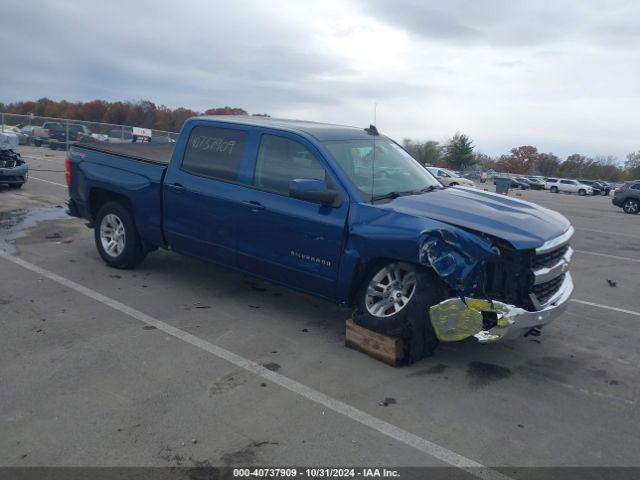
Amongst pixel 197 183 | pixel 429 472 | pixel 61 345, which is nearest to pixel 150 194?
pixel 197 183

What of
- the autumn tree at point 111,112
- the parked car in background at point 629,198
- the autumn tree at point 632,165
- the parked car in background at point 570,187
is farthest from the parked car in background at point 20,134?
the autumn tree at point 632,165

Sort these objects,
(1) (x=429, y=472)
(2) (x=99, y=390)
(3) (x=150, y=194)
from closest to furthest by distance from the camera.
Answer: (1) (x=429, y=472) → (2) (x=99, y=390) → (3) (x=150, y=194)

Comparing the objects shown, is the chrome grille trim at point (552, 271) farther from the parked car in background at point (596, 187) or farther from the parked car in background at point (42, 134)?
the parked car in background at point (596, 187)

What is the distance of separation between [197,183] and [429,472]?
154 inches

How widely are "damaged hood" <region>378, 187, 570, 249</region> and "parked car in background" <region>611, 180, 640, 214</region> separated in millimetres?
21860

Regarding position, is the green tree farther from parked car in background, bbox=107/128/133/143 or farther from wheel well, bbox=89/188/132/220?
wheel well, bbox=89/188/132/220

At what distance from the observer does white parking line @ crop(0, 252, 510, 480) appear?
3426 millimetres

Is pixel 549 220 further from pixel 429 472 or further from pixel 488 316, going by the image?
pixel 429 472

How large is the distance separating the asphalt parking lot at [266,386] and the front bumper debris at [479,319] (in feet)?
1.36

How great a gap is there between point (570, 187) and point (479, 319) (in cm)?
5883

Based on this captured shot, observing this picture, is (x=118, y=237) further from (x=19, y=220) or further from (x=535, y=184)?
(x=535, y=184)

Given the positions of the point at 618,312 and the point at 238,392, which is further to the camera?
the point at 618,312

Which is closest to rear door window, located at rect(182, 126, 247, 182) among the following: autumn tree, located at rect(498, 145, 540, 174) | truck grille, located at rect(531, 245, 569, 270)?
truck grille, located at rect(531, 245, 569, 270)

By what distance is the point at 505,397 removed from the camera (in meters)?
4.32
